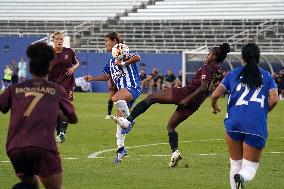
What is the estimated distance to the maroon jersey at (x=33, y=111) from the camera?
27.9 ft

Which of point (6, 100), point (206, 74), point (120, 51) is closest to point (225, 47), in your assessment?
point (206, 74)

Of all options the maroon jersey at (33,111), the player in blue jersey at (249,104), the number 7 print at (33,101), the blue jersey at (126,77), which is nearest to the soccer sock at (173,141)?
the blue jersey at (126,77)

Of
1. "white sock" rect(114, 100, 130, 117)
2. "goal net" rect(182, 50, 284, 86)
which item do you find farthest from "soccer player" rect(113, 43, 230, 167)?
"goal net" rect(182, 50, 284, 86)

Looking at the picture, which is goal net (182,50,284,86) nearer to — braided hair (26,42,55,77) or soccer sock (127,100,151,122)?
soccer sock (127,100,151,122)

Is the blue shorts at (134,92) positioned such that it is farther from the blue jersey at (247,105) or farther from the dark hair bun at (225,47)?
the blue jersey at (247,105)

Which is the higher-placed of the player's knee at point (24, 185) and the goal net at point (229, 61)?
the player's knee at point (24, 185)

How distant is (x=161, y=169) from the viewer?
597 inches

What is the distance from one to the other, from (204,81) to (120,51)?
198 cm

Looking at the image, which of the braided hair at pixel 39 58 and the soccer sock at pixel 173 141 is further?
the soccer sock at pixel 173 141

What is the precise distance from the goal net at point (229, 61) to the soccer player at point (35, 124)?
122 ft

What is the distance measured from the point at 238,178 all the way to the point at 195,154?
8.14m

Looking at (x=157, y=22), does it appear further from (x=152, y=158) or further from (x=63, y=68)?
(x=152, y=158)

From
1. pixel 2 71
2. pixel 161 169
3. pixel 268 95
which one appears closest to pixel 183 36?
pixel 2 71

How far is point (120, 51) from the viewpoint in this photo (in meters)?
16.8
